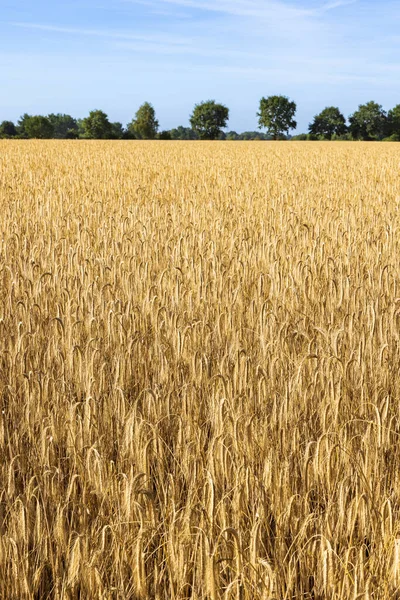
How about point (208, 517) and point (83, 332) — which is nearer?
point (208, 517)

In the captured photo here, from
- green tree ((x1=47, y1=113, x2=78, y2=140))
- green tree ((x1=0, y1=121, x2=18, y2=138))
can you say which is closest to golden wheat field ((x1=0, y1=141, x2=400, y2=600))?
green tree ((x1=0, y1=121, x2=18, y2=138))

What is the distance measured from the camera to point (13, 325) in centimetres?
362

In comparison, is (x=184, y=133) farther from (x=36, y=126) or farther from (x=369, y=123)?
(x=369, y=123)

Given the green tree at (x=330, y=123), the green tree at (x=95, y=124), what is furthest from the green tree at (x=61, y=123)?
the green tree at (x=330, y=123)

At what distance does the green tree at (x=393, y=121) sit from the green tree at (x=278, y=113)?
1043 cm

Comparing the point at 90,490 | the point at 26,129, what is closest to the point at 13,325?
the point at 90,490

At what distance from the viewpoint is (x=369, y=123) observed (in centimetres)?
7919

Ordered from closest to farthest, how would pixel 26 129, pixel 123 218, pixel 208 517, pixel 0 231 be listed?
pixel 208 517 < pixel 0 231 < pixel 123 218 < pixel 26 129

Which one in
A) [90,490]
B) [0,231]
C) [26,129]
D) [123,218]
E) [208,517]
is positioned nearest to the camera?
[208,517]

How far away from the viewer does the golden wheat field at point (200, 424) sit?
174 centimetres

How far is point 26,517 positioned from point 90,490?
0.88ft

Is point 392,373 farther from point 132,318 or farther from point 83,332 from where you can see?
point 83,332

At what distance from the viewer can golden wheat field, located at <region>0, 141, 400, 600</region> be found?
68.4 inches

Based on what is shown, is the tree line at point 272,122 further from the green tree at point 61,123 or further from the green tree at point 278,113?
the green tree at point 61,123
